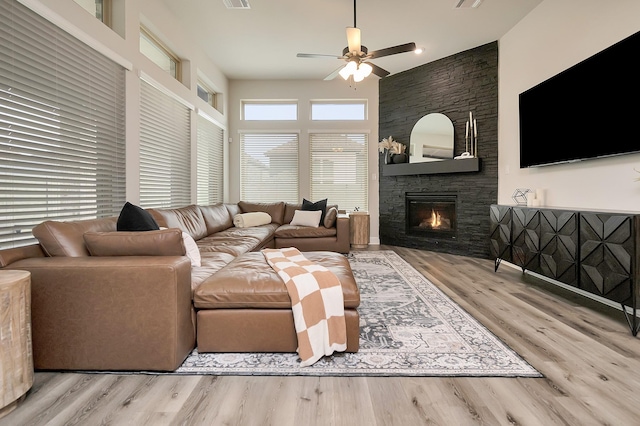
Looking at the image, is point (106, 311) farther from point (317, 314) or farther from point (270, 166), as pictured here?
point (270, 166)

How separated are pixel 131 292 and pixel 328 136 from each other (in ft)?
17.2

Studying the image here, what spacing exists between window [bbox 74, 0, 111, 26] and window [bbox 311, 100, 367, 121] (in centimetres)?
390

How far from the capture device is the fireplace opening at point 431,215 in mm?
5371

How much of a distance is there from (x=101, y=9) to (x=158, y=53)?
1.00 m

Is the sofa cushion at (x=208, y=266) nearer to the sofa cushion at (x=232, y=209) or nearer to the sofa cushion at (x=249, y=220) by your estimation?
the sofa cushion at (x=249, y=220)

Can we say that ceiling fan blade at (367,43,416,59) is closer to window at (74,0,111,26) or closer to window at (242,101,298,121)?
window at (74,0,111,26)

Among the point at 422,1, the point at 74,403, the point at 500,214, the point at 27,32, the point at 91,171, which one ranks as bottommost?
the point at 74,403

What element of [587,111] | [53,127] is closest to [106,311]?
[53,127]

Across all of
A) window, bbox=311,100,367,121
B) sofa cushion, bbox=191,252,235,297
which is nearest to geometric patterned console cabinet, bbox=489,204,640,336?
sofa cushion, bbox=191,252,235,297

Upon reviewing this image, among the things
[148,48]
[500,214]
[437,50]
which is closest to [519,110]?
[500,214]

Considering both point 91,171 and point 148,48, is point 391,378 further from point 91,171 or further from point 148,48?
point 148,48

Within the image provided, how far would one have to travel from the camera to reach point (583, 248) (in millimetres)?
2607

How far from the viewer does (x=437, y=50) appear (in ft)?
16.4

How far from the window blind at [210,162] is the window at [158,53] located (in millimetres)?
820
